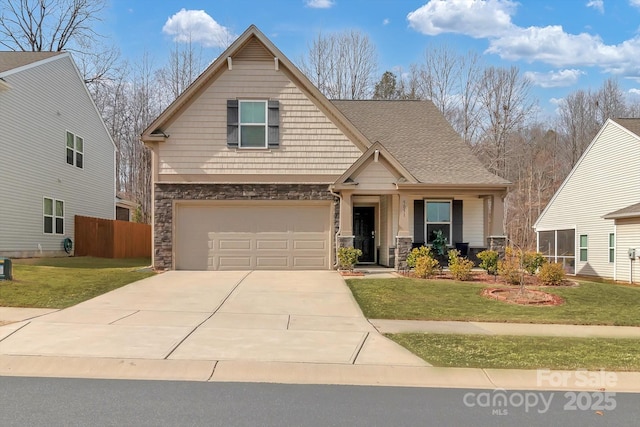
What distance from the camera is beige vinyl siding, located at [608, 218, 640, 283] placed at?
68.9 feet

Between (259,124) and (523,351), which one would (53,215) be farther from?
(523,351)

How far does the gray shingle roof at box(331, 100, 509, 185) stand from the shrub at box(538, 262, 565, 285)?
3.47 m

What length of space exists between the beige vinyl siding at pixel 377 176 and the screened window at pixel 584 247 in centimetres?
1397

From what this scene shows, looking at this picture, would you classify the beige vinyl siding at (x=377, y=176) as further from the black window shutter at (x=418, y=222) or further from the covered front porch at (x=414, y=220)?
the black window shutter at (x=418, y=222)

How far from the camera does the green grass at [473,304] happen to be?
35.0 feet

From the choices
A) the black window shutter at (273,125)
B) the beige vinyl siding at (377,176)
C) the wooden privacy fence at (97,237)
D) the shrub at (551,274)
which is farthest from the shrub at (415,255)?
the wooden privacy fence at (97,237)

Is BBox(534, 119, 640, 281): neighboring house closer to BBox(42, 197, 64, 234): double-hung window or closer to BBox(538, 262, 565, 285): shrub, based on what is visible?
BBox(538, 262, 565, 285): shrub

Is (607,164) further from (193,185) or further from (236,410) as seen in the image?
(236,410)

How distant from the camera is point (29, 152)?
20.0m

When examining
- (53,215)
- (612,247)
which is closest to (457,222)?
(612,247)

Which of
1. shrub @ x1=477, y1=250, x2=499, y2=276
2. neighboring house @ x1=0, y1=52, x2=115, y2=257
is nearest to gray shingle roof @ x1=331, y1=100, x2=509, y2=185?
shrub @ x1=477, y1=250, x2=499, y2=276

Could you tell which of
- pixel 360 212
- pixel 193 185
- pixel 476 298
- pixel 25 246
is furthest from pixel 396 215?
pixel 25 246

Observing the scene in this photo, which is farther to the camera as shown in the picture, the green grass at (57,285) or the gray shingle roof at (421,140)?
the gray shingle roof at (421,140)

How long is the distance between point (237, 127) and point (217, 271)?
4.85 m
